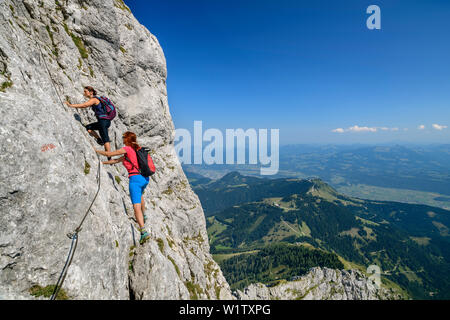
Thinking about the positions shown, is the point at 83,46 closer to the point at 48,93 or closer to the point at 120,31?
the point at 120,31

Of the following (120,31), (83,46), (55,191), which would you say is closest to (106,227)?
(55,191)

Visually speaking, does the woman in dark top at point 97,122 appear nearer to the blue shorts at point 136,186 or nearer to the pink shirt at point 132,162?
the pink shirt at point 132,162

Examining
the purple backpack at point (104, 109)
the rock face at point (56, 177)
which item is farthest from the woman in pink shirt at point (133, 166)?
the purple backpack at point (104, 109)

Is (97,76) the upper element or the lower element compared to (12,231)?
upper

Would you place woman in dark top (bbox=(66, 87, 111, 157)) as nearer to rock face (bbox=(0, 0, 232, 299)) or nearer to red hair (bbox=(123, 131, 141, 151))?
rock face (bbox=(0, 0, 232, 299))

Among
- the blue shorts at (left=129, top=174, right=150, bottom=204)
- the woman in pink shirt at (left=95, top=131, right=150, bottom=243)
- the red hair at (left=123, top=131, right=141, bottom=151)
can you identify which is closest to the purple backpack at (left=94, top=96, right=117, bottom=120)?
the red hair at (left=123, top=131, right=141, bottom=151)

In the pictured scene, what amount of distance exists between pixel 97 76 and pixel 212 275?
41604 millimetres

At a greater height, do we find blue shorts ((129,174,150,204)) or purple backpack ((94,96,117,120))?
purple backpack ((94,96,117,120))

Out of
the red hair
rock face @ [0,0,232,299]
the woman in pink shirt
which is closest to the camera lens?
rock face @ [0,0,232,299]

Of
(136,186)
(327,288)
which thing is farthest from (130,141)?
(327,288)

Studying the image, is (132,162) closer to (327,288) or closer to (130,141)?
(130,141)

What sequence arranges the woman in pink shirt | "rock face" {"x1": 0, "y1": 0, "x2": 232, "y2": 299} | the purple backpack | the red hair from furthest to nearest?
1. the purple backpack
2. the red hair
3. the woman in pink shirt
4. "rock face" {"x1": 0, "y1": 0, "x2": 232, "y2": 299}

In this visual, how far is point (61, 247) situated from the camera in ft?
32.8
